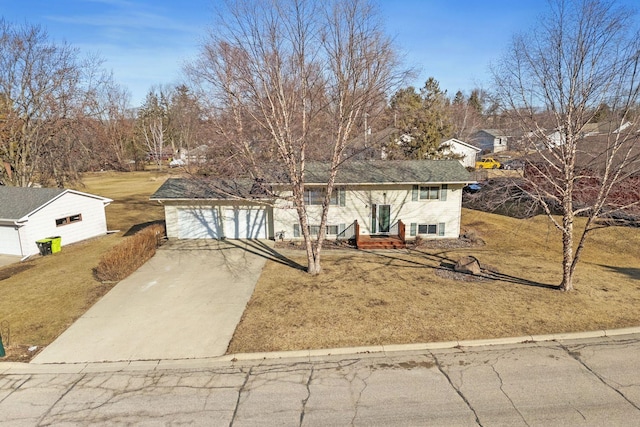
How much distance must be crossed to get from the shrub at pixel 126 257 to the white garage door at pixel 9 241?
6.34m

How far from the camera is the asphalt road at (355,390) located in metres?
6.22

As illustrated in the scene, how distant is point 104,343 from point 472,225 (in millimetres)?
20439

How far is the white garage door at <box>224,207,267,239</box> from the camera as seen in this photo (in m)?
19.4

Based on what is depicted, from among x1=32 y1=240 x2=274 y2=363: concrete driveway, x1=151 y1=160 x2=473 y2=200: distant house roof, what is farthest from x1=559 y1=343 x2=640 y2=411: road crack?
x1=151 y1=160 x2=473 y2=200: distant house roof

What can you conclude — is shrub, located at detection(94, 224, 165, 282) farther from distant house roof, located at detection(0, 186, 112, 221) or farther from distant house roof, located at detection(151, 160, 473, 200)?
distant house roof, located at detection(0, 186, 112, 221)

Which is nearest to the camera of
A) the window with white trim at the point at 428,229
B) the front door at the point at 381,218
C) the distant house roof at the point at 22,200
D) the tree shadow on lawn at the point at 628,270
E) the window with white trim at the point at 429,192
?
the tree shadow on lawn at the point at 628,270

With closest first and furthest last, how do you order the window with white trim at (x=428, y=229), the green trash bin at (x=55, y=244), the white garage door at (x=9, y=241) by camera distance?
the white garage door at (x=9, y=241), the green trash bin at (x=55, y=244), the window with white trim at (x=428, y=229)

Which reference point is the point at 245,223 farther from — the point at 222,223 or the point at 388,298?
the point at 388,298

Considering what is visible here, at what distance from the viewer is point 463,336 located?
904 centimetres

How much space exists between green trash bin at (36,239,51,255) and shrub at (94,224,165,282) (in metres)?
5.23

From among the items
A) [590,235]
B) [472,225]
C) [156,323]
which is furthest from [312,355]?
[590,235]

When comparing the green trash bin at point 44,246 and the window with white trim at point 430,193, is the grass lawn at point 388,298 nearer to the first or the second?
the green trash bin at point 44,246

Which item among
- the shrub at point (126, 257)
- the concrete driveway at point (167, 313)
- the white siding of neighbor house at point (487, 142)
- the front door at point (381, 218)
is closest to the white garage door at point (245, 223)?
the concrete driveway at point (167, 313)

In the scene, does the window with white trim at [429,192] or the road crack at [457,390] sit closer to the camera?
the road crack at [457,390]
